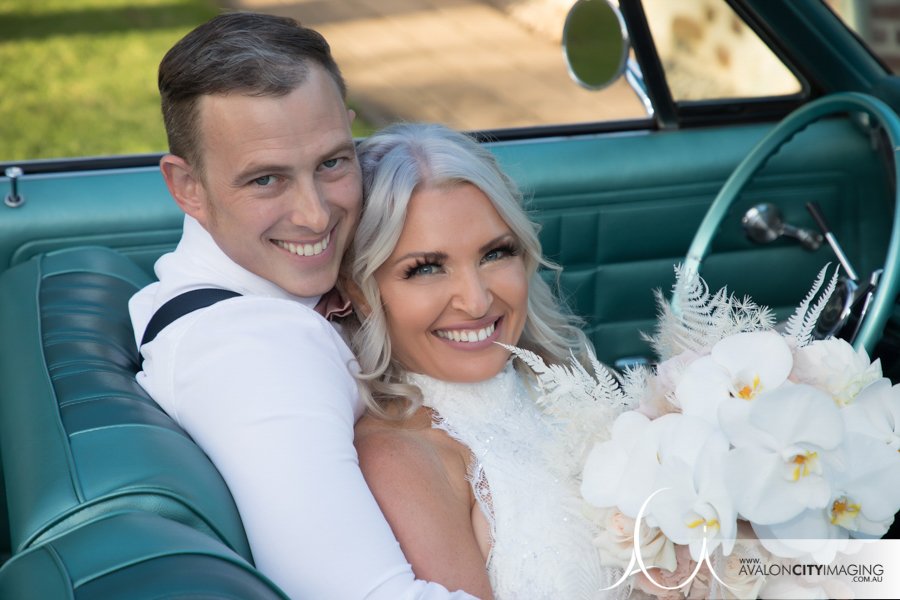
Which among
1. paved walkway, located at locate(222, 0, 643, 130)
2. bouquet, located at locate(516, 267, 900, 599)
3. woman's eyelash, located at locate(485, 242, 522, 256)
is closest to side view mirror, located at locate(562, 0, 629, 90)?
paved walkway, located at locate(222, 0, 643, 130)

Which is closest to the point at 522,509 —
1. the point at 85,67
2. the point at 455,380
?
the point at 455,380

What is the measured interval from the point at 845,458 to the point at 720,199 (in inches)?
Answer: 51.0

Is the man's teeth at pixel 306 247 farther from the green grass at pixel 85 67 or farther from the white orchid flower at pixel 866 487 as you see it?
the green grass at pixel 85 67

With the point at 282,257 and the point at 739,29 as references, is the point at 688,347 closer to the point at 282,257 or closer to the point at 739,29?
the point at 282,257

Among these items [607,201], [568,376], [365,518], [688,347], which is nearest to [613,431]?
[568,376]

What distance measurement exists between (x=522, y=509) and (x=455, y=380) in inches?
11.9

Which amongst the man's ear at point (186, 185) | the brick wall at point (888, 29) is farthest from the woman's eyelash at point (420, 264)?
the brick wall at point (888, 29)

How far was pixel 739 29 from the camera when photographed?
3.07 meters

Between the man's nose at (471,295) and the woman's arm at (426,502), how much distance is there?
0.80 ft

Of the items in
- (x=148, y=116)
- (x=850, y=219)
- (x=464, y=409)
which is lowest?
(x=148, y=116)

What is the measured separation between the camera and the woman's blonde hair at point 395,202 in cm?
197

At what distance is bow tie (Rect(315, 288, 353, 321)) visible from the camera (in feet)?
6.66

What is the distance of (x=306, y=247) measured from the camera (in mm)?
1926

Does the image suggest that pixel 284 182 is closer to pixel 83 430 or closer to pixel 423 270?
pixel 423 270
